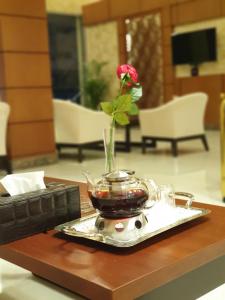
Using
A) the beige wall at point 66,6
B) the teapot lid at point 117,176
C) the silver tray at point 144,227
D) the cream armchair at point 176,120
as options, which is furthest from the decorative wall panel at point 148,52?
the teapot lid at point 117,176

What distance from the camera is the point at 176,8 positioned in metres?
10.6

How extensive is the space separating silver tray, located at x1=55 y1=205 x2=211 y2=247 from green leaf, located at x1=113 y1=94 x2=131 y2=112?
1.31ft

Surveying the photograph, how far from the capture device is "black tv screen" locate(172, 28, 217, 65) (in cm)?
1001

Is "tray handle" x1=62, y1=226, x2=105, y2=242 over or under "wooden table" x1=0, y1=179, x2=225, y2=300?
over

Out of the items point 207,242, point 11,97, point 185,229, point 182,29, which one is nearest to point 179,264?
point 207,242

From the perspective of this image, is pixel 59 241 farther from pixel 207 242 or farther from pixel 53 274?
pixel 207 242

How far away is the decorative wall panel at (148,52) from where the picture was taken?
37.0 feet

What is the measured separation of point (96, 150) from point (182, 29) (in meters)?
4.35

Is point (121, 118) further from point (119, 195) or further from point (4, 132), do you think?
point (4, 132)

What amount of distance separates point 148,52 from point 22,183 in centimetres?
1024

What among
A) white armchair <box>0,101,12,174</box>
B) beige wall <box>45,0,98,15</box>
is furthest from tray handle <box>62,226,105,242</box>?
beige wall <box>45,0,98,15</box>

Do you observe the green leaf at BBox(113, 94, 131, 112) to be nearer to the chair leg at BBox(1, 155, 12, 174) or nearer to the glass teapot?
the glass teapot

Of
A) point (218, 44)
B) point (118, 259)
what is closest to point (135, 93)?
point (118, 259)

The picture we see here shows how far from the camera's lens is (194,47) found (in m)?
10.3
